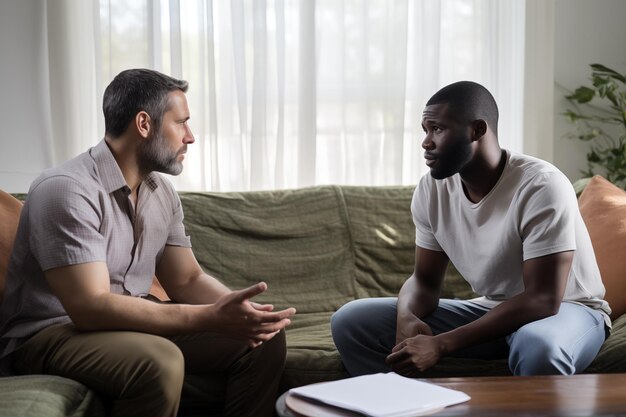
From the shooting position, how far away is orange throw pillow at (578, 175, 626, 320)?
2.43 metres

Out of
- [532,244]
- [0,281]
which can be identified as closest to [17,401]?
[0,281]

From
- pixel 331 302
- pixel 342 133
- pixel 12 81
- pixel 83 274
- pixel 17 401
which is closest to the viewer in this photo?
pixel 17 401

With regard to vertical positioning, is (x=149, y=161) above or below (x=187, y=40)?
below

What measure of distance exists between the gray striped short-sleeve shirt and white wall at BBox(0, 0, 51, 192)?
994 mm

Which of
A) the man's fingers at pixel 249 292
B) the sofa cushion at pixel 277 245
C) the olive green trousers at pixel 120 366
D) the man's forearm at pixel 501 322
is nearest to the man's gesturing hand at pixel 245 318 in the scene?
the man's fingers at pixel 249 292

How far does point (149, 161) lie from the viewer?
7.22 feet

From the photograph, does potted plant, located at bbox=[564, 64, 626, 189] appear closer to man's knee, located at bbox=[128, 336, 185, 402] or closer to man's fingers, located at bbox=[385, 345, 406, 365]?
man's fingers, located at bbox=[385, 345, 406, 365]

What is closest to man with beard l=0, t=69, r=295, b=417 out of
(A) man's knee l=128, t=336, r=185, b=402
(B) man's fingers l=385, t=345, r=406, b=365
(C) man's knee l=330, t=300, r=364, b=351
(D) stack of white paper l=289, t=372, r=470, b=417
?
(A) man's knee l=128, t=336, r=185, b=402

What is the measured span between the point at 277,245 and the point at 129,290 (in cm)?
77

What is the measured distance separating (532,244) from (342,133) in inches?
54.3

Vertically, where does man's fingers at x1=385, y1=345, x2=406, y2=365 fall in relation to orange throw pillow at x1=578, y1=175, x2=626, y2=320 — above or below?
below

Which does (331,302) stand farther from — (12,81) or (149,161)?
(12,81)

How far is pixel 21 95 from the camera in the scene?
→ 10.1 ft

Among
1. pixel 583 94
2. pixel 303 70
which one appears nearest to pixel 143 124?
pixel 303 70
